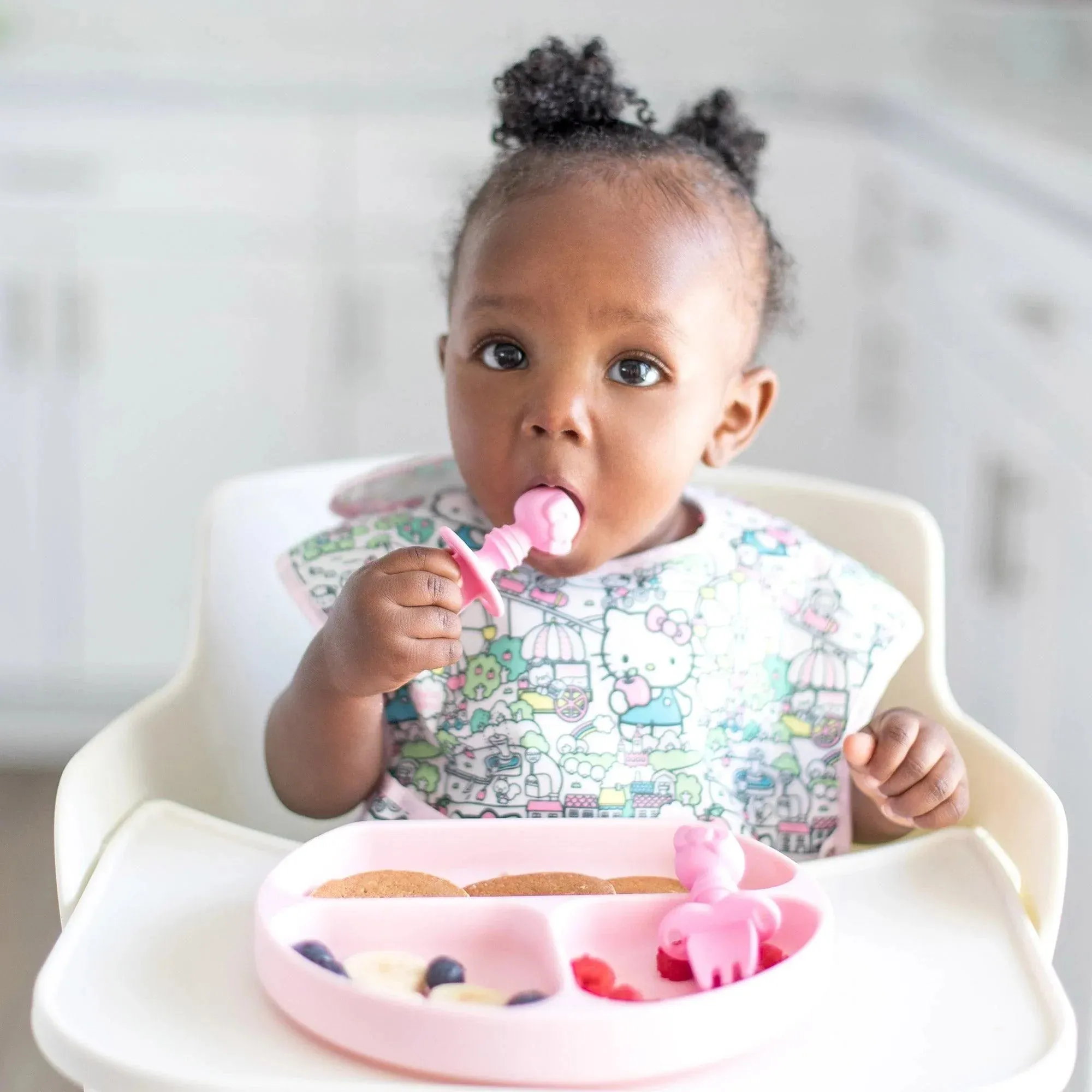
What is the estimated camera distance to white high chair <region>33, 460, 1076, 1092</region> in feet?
2.36

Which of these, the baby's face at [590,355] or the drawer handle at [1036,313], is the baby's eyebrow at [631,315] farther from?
the drawer handle at [1036,313]

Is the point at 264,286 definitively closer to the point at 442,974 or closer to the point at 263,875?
the point at 263,875

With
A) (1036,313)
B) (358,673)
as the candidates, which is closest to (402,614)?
(358,673)

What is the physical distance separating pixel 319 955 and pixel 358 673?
0.21 meters

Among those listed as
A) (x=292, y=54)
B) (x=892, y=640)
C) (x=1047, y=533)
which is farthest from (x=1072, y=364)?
(x=292, y=54)

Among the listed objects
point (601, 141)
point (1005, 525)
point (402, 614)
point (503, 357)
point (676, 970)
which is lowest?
point (1005, 525)

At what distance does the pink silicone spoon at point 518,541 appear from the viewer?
35.1 inches

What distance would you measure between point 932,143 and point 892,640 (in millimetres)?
1190

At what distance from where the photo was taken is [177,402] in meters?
2.40

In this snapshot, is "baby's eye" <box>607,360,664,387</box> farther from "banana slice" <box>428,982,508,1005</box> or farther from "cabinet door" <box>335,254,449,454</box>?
"cabinet door" <box>335,254,449,454</box>

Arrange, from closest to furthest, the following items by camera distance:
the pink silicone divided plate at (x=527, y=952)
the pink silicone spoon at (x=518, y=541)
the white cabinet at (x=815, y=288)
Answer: the pink silicone divided plate at (x=527, y=952) < the pink silicone spoon at (x=518, y=541) < the white cabinet at (x=815, y=288)

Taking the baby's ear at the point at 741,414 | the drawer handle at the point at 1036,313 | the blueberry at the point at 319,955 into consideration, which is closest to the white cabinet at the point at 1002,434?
the drawer handle at the point at 1036,313

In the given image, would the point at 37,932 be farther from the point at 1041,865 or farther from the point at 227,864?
the point at 1041,865

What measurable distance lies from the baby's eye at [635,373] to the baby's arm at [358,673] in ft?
0.62
